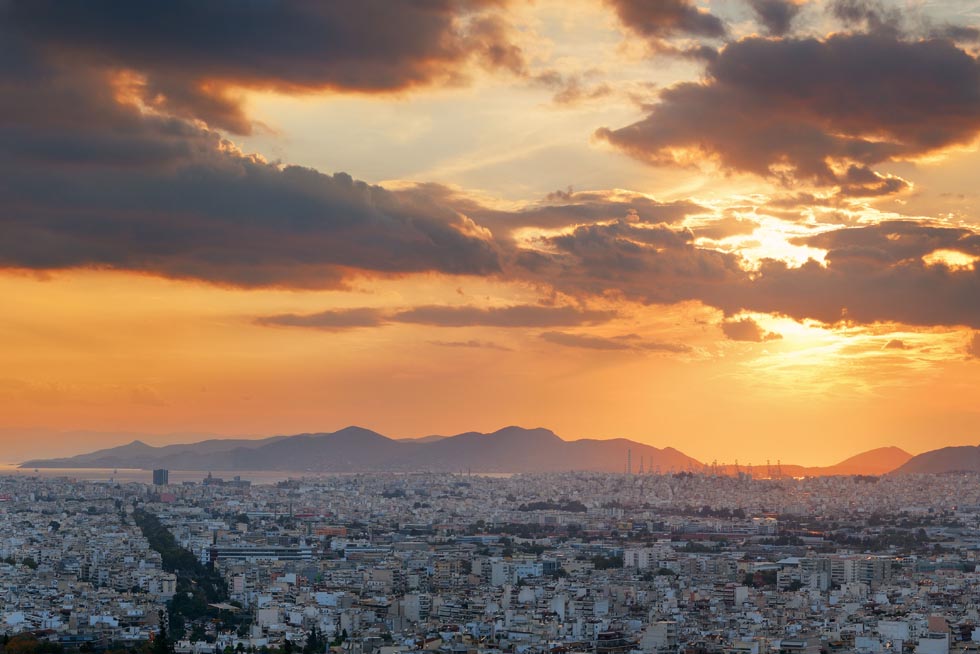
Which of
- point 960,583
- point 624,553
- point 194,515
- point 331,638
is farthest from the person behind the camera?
point 194,515

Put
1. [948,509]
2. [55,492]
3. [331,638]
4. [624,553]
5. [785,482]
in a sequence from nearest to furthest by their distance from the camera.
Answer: [331,638] < [624,553] < [948,509] < [55,492] < [785,482]

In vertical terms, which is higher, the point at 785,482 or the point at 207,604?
the point at 785,482

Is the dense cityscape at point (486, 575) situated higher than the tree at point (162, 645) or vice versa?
the dense cityscape at point (486, 575)

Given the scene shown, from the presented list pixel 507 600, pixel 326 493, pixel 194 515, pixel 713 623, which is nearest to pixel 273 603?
pixel 507 600

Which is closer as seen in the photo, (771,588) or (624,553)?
(771,588)

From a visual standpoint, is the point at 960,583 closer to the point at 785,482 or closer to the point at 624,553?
the point at 624,553

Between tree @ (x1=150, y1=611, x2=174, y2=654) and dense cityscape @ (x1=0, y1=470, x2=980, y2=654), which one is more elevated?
dense cityscape @ (x1=0, y1=470, x2=980, y2=654)

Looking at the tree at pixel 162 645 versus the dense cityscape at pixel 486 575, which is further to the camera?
the dense cityscape at pixel 486 575

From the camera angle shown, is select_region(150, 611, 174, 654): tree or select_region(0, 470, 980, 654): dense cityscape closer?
select_region(150, 611, 174, 654): tree
